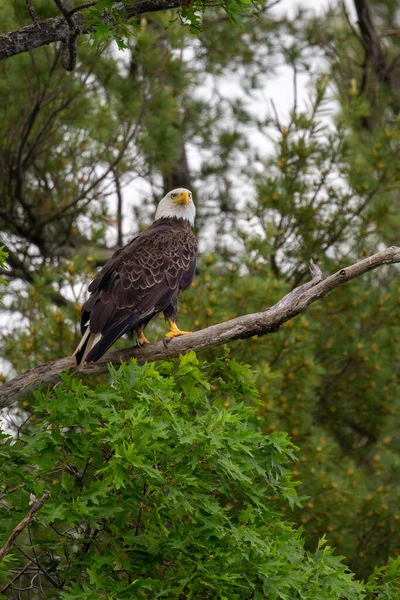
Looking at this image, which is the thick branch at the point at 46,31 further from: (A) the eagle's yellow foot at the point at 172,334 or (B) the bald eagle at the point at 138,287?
(A) the eagle's yellow foot at the point at 172,334

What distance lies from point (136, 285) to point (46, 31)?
1.63 m

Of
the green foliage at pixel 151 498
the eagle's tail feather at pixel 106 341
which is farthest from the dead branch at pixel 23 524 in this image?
the eagle's tail feather at pixel 106 341

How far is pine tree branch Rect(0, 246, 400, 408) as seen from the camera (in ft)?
15.3

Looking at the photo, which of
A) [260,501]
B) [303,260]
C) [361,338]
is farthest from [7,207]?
[260,501]

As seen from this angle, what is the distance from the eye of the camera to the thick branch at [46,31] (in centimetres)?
445

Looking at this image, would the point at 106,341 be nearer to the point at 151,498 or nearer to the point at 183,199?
the point at 151,498

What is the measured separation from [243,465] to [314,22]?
778cm

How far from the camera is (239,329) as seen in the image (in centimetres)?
482

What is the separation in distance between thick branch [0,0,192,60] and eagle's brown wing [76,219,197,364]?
1472 millimetres

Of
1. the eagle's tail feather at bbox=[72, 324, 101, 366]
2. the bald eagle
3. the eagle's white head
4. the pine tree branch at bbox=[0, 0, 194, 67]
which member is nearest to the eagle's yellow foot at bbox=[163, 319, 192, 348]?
the bald eagle

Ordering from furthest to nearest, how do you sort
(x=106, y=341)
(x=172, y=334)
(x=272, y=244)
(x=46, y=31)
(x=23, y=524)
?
(x=272, y=244)
(x=172, y=334)
(x=106, y=341)
(x=46, y=31)
(x=23, y=524)

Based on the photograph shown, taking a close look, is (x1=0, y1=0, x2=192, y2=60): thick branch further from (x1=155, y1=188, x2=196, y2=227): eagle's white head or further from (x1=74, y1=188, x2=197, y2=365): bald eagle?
(x1=155, y1=188, x2=196, y2=227): eagle's white head

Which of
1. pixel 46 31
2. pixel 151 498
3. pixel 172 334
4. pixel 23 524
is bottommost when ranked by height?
pixel 151 498

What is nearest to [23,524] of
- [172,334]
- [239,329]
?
[239,329]
